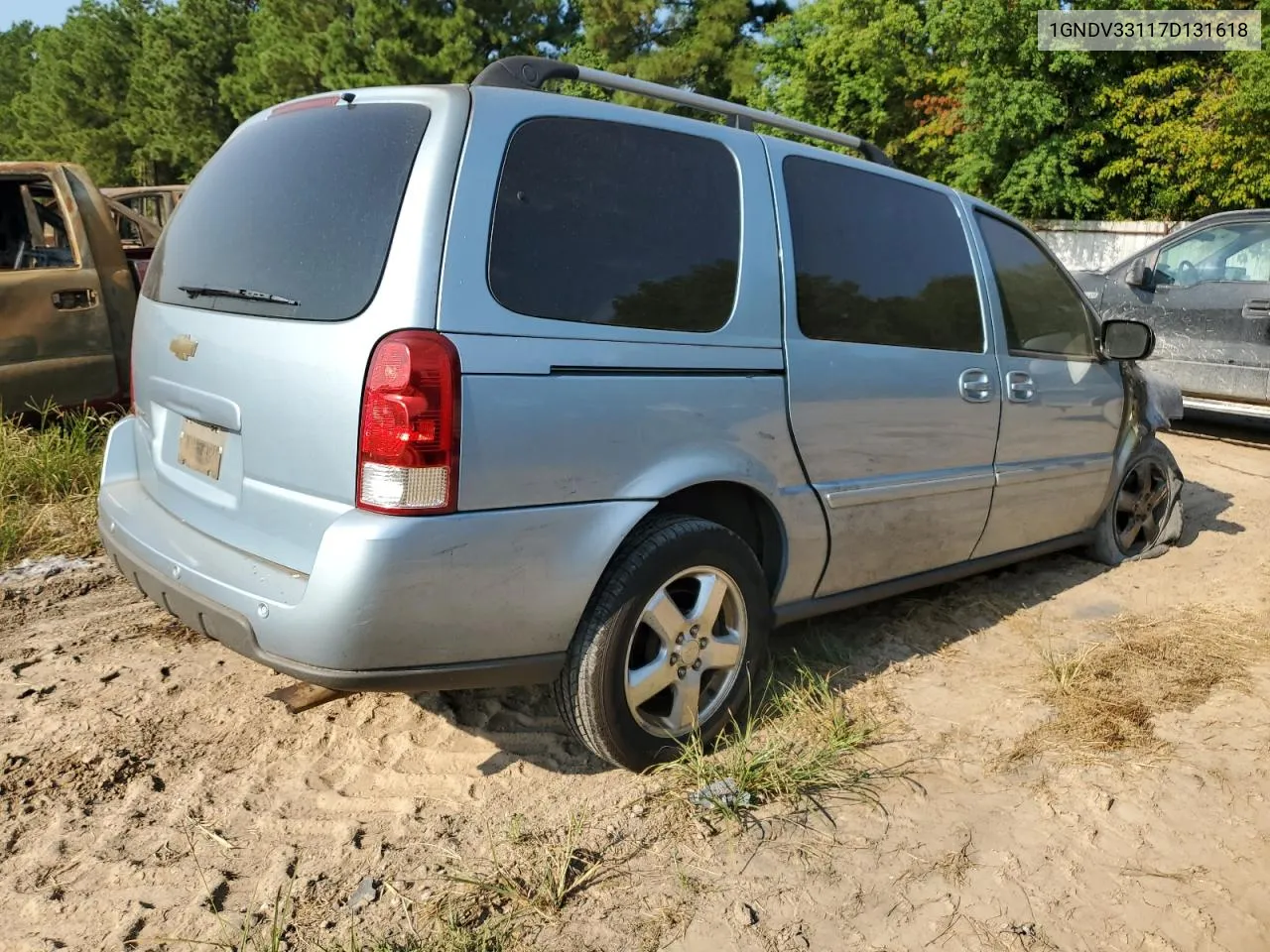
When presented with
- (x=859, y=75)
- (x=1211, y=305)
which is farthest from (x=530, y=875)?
(x=859, y=75)

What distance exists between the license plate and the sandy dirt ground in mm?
855

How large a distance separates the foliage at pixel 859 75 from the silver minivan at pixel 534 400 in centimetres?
1108

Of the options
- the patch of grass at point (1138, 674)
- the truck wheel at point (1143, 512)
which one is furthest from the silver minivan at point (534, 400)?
the truck wheel at point (1143, 512)

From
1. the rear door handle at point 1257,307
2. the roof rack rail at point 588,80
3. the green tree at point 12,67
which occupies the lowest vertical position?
the rear door handle at point 1257,307

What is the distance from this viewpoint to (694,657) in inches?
108

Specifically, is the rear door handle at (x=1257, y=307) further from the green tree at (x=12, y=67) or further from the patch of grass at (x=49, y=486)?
the green tree at (x=12, y=67)

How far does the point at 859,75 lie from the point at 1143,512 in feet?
58.4

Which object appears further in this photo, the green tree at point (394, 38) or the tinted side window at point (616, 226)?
the green tree at point (394, 38)

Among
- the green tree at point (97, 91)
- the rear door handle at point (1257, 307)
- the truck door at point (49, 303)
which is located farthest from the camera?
the green tree at point (97, 91)

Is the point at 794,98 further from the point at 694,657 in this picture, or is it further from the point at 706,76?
the point at 694,657

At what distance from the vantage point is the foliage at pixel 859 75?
15.5 meters

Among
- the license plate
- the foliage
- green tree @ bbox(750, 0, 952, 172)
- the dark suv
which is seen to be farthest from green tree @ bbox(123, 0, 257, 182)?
the license plate

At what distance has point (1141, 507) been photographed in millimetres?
4859

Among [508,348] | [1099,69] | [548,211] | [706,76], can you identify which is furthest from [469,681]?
[706,76]
